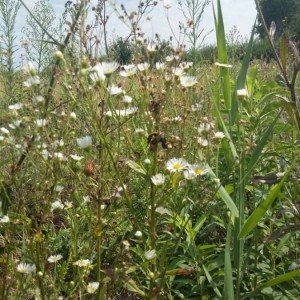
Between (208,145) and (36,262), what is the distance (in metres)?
0.62

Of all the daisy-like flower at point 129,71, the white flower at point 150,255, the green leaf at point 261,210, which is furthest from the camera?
the daisy-like flower at point 129,71

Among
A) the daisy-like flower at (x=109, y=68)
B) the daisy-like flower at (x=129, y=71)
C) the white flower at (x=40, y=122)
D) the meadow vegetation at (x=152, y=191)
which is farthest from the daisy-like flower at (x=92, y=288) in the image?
the daisy-like flower at (x=129, y=71)

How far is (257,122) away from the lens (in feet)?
5.59

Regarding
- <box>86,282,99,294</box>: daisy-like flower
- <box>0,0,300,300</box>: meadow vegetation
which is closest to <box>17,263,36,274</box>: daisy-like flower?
<box>0,0,300,300</box>: meadow vegetation

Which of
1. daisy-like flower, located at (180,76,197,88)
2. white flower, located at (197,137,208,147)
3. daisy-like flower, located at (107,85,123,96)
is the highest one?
daisy-like flower, located at (107,85,123,96)

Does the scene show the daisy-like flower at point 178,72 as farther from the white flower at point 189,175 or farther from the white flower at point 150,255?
the white flower at point 150,255

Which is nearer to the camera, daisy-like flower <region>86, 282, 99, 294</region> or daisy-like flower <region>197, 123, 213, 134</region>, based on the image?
daisy-like flower <region>86, 282, 99, 294</region>

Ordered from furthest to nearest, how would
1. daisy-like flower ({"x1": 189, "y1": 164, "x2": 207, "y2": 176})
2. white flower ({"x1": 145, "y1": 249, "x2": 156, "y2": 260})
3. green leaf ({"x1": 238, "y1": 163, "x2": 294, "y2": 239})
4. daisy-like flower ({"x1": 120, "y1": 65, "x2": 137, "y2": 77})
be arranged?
1. daisy-like flower ({"x1": 120, "y1": 65, "x2": 137, "y2": 77})
2. daisy-like flower ({"x1": 189, "y1": 164, "x2": 207, "y2": 176})
3. white flower ({"x1": 145, "y1": 249, "x2": 156, "y2": 260})
4. green leaf ({"x1": 238, "y1": 163, "x2": 294, "y2": 239})

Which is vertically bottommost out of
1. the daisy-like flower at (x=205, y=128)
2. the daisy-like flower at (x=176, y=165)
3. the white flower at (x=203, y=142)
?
the daisy-like flower at (x=176, y=165)

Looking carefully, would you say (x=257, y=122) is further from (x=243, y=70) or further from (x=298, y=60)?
(x=298, y=60)

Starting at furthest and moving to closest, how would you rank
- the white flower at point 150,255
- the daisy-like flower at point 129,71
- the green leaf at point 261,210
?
1. the daisy-like flower at point 129,71
2. the white flower at point 150,255
3. the green leaf at point 261,210

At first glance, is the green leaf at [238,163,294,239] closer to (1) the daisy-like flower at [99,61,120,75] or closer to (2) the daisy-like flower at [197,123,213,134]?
(2) the daisy-like flower at [197,123,213,134]

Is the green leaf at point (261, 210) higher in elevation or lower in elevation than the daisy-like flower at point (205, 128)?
lower

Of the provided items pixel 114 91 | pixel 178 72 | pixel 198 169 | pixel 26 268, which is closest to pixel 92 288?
pixel 26 268
